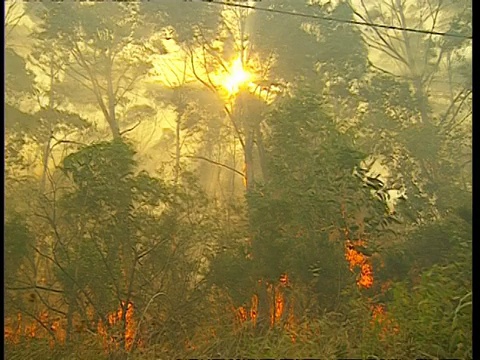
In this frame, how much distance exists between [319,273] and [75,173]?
1.02 meters

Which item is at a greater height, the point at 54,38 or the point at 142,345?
the point at 54,38

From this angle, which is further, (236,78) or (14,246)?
(236,78)

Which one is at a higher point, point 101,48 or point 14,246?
point 101,48

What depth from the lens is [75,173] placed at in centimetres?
241

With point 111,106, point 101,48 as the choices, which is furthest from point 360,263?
point 101,48

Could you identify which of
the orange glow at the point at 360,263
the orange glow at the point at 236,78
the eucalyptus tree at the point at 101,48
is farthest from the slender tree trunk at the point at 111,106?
the orange glow at the point at 360,263

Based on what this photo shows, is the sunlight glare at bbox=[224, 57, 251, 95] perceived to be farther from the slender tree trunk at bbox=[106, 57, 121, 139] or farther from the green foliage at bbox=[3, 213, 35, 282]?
the green foliage at bbox=[3, 213, 35, 282]

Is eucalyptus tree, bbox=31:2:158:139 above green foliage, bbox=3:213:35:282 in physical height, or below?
above

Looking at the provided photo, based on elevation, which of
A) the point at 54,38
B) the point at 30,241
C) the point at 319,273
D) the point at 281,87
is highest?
the point at 54,38

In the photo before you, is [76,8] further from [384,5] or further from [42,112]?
[384,5]

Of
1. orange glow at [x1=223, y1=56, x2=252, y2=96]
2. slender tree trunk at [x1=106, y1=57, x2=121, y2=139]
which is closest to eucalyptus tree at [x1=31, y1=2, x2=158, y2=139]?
slender tree trunk at [x1=106, y1=57, x2=121, y2=139]

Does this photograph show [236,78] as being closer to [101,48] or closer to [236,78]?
[236,78]

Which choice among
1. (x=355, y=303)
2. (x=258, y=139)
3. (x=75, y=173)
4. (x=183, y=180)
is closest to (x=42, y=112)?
(x=75, y=173)

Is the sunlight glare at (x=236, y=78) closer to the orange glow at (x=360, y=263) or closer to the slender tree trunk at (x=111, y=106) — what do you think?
the slender tree trunk at (x=111, y=106)
